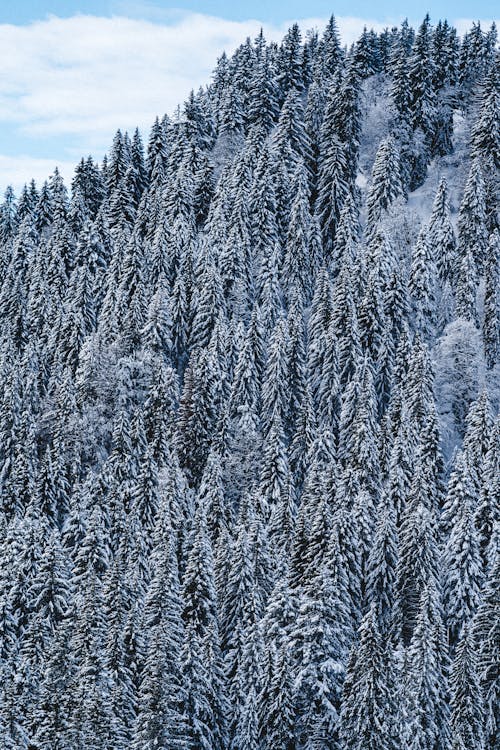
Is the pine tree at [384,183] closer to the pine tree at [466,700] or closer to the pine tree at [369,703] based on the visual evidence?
the pine tree at [466,700]

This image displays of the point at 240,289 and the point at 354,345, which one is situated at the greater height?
the point at 240,289

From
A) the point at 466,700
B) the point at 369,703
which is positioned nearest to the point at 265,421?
the point at 466,700

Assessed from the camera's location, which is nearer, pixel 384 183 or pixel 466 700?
pixel 466 700

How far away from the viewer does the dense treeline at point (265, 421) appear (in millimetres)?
39812

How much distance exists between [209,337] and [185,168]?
99.6 feet

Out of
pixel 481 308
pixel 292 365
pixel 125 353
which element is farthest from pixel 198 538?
pixel 481 308

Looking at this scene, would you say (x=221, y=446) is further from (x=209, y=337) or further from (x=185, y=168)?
(x=185, y=168)

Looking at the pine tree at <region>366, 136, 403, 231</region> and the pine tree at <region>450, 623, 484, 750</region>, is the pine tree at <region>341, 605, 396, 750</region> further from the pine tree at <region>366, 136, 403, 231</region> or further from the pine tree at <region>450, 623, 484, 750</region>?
the pine tree at <region>366, 136, 403, 231</region>

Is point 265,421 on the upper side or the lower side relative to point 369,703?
upper

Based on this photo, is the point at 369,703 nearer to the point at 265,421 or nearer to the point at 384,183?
the point at 265,421

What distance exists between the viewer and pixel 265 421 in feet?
257

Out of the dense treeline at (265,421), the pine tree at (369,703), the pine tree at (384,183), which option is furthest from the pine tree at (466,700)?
the pine tree at (384,183)

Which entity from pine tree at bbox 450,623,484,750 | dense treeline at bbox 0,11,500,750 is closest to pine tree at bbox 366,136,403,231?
dense treeline at bbox 0,11,500,750

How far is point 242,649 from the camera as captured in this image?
146 feet
